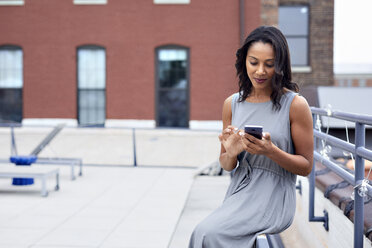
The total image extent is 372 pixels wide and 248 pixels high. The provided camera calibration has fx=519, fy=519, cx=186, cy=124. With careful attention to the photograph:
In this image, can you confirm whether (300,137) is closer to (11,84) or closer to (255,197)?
(255,197)

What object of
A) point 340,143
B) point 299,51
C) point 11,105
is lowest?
point 11,105

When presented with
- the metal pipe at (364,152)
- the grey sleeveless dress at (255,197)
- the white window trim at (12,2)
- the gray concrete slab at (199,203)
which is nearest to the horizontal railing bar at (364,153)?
the metal pipe at (364,152)

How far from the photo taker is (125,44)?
19531 millimetres

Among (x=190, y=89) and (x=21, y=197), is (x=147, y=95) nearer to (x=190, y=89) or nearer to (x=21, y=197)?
(x=190, y=89)

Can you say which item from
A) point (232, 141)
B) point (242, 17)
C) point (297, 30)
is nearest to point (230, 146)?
point (232, 141)

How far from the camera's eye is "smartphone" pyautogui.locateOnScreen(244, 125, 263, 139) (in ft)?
7.52

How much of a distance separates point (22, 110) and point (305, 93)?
14.5 m

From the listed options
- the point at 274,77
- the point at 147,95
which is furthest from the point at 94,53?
the point at 274,77

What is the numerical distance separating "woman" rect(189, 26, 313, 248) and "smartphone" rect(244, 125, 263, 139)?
0.12 m

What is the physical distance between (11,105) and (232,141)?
62.9 ft

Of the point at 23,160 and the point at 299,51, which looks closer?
the point at 23,160

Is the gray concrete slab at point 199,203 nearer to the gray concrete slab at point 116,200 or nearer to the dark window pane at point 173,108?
the gray concrete slab at point 116,200

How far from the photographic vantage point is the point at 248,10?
19.1 meters

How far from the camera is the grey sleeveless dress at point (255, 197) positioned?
2467 millimetres
